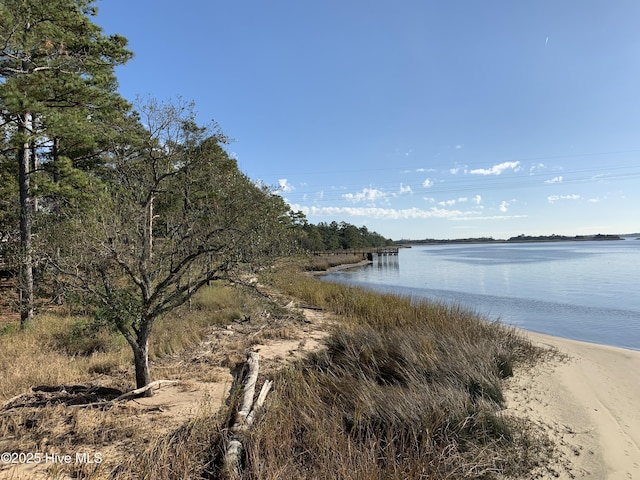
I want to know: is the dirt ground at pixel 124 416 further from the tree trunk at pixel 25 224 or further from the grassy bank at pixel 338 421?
the tree trunk at pixel 25 224

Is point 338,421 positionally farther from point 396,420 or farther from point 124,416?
point 124,416

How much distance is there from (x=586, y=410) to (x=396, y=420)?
3.64m

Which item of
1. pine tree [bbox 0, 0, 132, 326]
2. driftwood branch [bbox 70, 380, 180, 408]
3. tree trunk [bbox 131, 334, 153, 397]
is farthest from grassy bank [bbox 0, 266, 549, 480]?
pine tree [bbox 0, 0, 132, 326]

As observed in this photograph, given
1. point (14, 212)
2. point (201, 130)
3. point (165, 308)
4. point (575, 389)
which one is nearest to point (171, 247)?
point (165, 308)

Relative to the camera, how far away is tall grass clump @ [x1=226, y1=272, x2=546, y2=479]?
376cm

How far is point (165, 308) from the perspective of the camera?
5.75 metres

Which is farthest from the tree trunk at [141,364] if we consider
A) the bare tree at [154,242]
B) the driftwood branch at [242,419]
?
the driftwood branch at [242,419]

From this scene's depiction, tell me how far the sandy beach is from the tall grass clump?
0.42 m

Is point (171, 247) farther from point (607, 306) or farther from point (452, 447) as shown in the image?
point (607, 306)

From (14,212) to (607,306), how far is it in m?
25.9

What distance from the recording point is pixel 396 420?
4578 millimetres

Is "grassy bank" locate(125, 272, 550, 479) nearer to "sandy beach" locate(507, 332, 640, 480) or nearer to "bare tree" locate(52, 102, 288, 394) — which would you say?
"sandy beach" locate(507, 332, 640, 480)

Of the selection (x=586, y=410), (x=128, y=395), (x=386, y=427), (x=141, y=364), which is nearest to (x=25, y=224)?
(x=141, y=364)

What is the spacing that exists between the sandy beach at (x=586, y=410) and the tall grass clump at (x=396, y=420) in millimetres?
420
